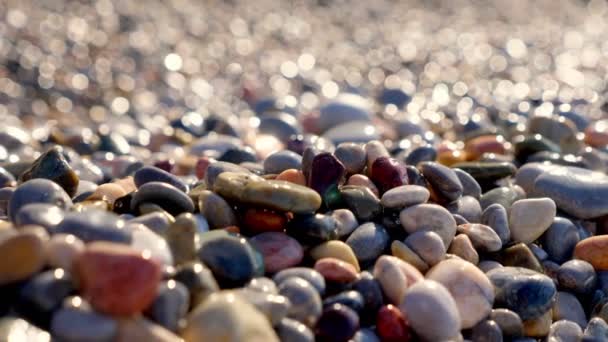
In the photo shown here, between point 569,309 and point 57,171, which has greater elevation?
point 57,171

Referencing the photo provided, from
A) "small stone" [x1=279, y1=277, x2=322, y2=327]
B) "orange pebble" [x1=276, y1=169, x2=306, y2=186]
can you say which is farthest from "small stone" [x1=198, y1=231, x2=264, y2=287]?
"orange pebble" [x1=276, y1=169, x2=306, y2=186]

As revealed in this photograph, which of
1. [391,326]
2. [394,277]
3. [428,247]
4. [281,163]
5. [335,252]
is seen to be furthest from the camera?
[281,163]

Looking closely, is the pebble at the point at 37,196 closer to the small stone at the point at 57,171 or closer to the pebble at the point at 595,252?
the small stone at the point at 57,171

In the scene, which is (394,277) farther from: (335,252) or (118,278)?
(118,278)

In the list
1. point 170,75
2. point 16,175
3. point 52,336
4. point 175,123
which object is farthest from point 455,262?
point 170,75

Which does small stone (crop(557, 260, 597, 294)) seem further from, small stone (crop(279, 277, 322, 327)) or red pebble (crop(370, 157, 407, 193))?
small stone (crop(279, 277, 322, 327))

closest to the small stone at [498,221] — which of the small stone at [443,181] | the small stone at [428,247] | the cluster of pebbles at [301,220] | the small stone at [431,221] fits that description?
the cluster of pebbles at [301,220]

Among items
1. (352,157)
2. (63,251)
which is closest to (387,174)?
(352,157)
